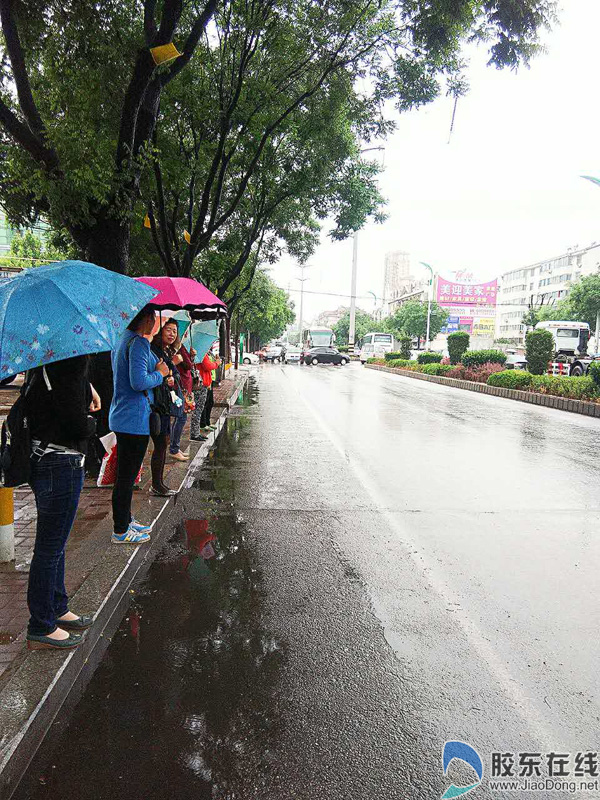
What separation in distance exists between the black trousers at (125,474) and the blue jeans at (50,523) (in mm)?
1553

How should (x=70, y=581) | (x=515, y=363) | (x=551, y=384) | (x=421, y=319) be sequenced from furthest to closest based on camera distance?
(x=421, y=319) → (x=515, y=363) → (x=551, y=384) → (x=70, y=581)

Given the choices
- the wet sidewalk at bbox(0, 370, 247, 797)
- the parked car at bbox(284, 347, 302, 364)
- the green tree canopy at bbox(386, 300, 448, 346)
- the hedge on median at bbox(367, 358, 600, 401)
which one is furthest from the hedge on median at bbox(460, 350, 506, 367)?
the green tree canopy at bbox(386, 300, 448, 346)

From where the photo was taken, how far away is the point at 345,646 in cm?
353

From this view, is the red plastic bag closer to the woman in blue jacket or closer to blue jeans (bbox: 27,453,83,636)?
the woman in blue jacket

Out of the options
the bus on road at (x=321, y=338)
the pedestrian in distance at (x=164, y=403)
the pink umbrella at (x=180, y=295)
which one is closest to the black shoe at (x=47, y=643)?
the pedestrian in distance at (x=164, y=403)

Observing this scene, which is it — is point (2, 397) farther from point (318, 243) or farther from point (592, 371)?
point (592, 371)

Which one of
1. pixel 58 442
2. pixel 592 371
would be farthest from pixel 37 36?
pixel 592 371

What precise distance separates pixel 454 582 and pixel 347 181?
1513 cm

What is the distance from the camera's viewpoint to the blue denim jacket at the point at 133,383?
16.1ft

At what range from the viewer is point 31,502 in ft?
20.2

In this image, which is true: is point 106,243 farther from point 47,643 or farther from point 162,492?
point 47,643

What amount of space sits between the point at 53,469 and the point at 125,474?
5.88 feet

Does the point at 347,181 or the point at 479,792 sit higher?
the point at 347,181

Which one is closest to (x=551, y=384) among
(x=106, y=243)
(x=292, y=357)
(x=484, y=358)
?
(x=484, y=358)
